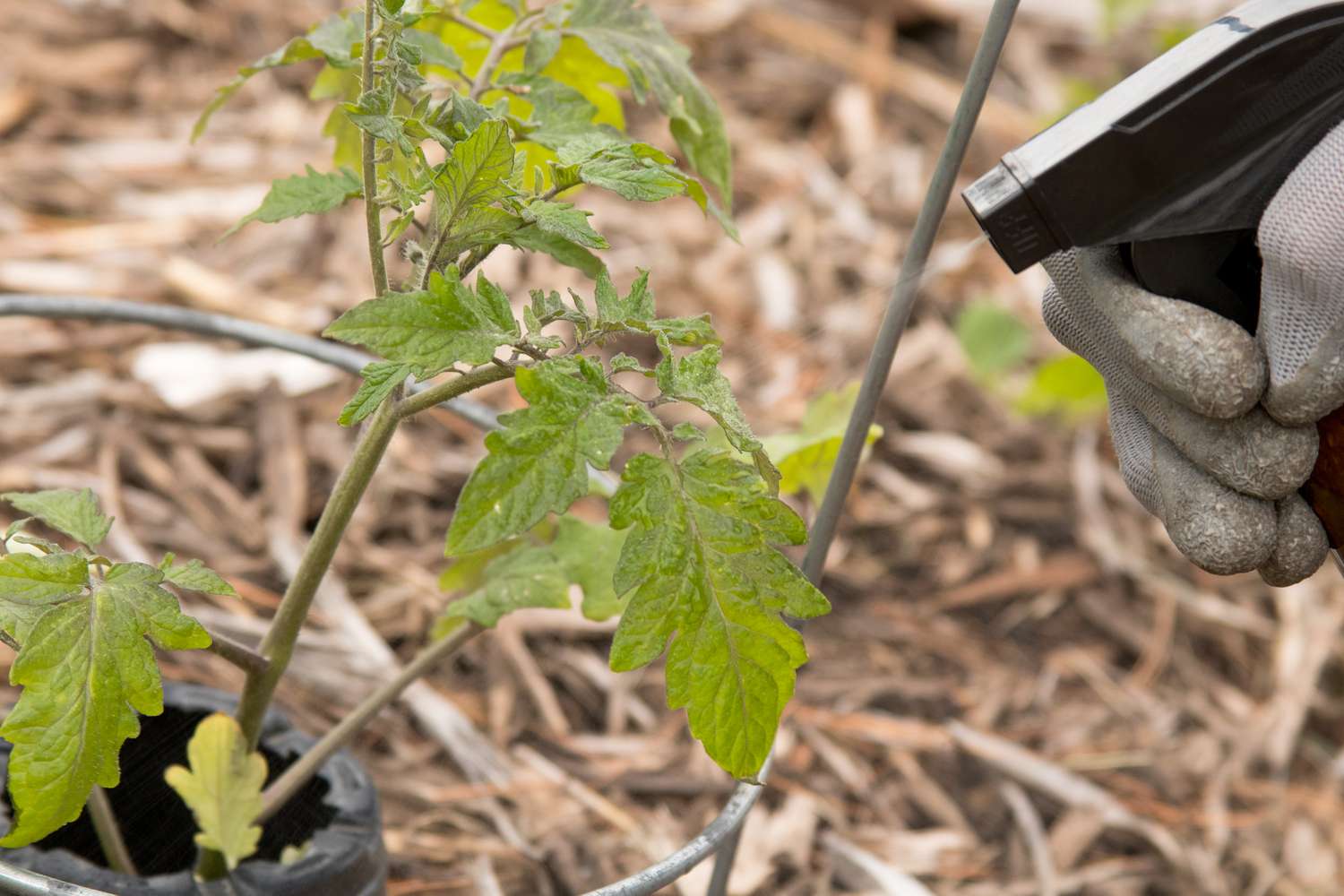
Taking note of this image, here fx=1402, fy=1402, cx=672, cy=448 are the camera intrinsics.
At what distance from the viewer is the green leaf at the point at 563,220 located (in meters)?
0.94

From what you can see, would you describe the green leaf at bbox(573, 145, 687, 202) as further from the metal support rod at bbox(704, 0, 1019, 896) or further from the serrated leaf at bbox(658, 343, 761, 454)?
the metal support rod at bbox(704, 0, 1019, 896)

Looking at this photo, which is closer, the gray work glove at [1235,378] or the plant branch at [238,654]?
the gray work glove at [1235,378]

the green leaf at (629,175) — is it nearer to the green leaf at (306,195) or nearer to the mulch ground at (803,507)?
the green leaf at (306,195)

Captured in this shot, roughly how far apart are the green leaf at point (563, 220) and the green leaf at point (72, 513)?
0.38 m

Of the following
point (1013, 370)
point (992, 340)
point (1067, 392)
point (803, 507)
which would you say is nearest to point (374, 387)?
point (803, 507)

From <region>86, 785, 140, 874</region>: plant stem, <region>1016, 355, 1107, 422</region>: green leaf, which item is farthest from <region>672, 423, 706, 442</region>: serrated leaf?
<region>1016, 355, 1107, 422</region>: green leaf

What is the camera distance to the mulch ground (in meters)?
1.77

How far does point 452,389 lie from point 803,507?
1403 mm

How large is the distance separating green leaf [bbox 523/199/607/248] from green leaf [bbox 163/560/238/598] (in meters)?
0.33

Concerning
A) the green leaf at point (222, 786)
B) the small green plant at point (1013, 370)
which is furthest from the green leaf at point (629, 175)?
the small green plant at point (1013, 370)

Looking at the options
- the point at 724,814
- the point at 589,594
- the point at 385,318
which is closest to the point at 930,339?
the point at 589,594

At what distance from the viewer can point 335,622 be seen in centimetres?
185

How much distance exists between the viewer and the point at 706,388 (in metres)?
0.95

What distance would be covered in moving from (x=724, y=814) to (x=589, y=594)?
0.27 meters
